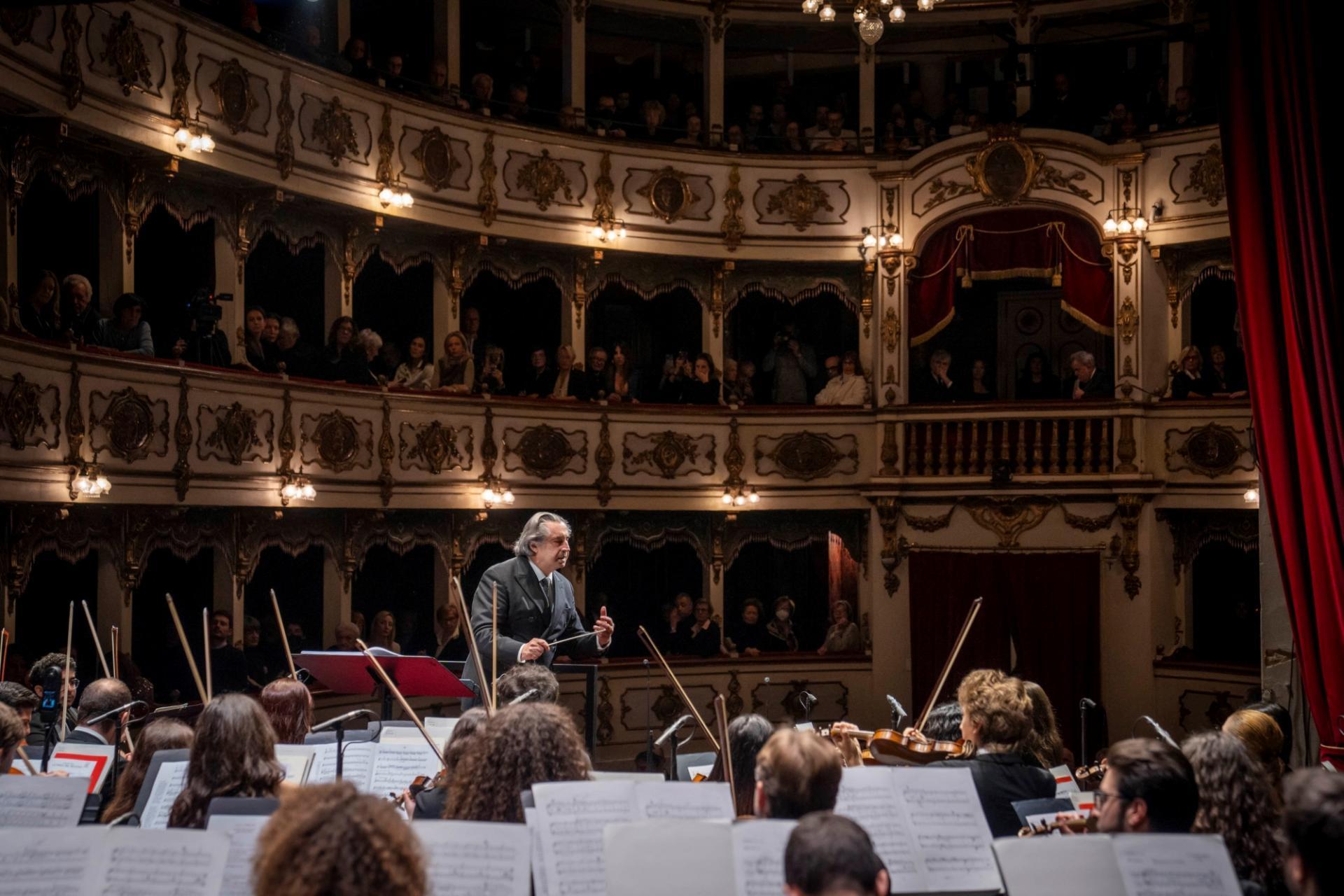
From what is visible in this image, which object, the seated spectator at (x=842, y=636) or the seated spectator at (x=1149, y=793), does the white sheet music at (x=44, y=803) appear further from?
→ the seated spectator at (x=842, y=636)

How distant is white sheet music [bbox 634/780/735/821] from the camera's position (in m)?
4.02

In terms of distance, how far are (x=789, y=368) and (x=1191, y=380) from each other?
4823 millimetres

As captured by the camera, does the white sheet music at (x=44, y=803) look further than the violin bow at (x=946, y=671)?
No

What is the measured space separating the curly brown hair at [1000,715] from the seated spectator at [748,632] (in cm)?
1066

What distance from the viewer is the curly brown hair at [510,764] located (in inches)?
167

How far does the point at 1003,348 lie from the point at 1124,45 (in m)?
4.19

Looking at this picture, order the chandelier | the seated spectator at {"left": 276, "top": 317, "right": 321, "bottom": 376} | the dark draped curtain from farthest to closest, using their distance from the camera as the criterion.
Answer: the dark draped curtain
the seated spectator at {"left": 276, "top": 317, "right": 321, "bottom": 376}
the chandelier

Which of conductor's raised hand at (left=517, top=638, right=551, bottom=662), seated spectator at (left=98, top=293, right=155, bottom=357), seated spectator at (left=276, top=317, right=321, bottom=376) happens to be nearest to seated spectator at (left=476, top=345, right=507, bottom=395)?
seated spectator at (left=276, top=317, right=321, bottom=376)

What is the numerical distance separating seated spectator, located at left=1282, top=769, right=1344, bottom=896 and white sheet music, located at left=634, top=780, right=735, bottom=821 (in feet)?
5.10

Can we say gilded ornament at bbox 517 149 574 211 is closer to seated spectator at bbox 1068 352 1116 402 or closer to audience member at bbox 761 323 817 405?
audience member at bbox 761 323 817 405

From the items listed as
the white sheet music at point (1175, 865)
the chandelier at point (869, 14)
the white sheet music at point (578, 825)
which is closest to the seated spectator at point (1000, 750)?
the white sheet music at point (1175, 865)

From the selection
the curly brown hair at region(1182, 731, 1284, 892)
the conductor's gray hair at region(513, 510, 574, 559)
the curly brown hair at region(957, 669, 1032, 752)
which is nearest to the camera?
the curly brown hair at region(1182, 731, 1284, 892)

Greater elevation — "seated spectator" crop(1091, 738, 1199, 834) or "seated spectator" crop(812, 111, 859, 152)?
"seated spectator" crop(812, 111, 859, 152)

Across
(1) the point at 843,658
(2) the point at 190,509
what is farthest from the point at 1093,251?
(2) the point at 190,509
